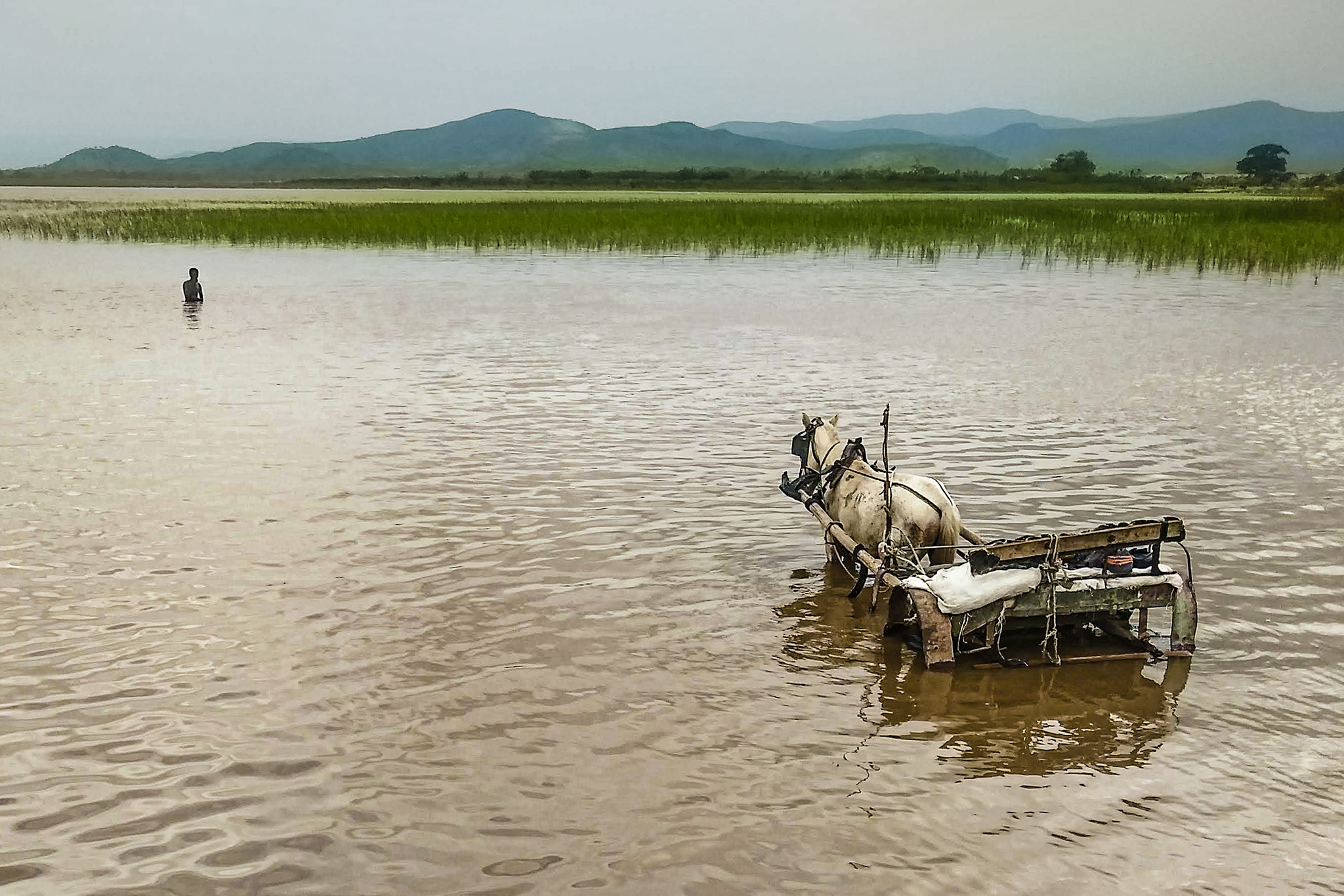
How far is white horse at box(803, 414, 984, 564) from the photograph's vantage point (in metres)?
8.05

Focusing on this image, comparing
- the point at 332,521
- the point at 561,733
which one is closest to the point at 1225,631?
the point at 561,733

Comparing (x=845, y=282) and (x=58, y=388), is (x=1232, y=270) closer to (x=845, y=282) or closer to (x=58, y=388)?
(x=845, y=282)

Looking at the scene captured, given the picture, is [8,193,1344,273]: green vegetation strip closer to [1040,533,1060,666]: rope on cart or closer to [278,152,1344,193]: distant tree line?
[1040,533,1060,666]: rope on cart

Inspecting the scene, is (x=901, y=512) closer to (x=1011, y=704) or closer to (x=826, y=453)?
(x=826, y=453)

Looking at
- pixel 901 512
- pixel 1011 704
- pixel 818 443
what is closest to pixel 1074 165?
pixel 818 443

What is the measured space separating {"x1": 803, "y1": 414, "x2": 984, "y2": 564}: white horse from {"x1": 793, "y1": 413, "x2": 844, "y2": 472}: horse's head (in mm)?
452

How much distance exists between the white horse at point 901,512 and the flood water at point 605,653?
2.27ft

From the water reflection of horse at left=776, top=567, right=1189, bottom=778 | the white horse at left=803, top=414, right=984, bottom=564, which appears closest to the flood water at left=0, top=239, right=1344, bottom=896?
the water reflection of horse at left=776, top=567, right=1189, bottom=778

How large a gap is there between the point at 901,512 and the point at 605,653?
2.38m

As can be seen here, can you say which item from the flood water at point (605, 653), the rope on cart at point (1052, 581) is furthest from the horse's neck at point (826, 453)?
the rope on cart at point (1052, 581)

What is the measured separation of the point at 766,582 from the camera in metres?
9.02

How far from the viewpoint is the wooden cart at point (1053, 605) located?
284 inches

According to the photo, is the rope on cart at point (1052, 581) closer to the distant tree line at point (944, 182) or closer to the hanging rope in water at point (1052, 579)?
the hanging rope in water at point (1052, 579)

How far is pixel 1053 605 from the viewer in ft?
23.8
